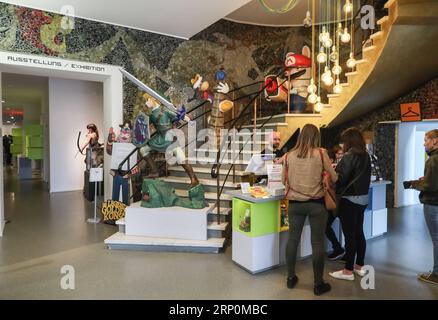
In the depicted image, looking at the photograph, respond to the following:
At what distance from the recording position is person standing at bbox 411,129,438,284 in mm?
2965

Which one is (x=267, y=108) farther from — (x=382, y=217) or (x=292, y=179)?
(x=292, y=179)

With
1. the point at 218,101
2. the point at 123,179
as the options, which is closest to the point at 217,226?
the point at 123,179

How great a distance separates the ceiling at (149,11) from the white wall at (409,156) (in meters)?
4.42

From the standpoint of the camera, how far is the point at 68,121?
8.65m

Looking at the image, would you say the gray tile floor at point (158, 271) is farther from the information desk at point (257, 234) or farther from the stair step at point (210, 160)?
the stair step at point (210, 160)

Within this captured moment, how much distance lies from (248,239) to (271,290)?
0.55 m

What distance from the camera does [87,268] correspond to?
3430mm

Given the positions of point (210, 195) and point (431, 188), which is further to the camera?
point (210, 195)

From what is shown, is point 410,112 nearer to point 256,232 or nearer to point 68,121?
point 256,232

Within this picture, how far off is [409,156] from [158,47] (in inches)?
226

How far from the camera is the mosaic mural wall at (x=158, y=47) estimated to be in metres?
4.95

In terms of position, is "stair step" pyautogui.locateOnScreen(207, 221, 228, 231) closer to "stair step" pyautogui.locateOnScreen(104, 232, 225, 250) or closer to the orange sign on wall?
"stair step" pyautogui.locateOnScreen(104, 232, 225, 250)

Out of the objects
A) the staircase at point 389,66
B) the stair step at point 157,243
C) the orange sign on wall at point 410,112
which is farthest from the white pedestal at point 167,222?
the orange sign on wall at point 410,112
